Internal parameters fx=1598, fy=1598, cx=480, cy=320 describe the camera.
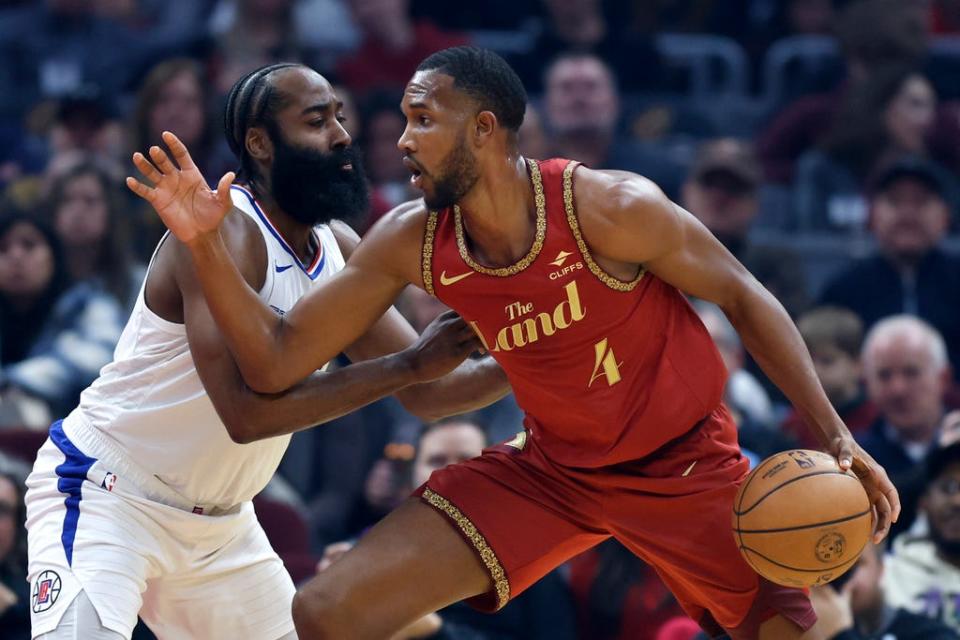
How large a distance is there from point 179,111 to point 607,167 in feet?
8.61

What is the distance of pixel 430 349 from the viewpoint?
4.97 m

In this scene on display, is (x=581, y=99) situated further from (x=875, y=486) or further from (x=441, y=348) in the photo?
(x=875, y=486)

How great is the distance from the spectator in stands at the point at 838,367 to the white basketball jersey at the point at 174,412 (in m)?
3.82

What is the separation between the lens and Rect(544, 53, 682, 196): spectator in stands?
32.3 feet

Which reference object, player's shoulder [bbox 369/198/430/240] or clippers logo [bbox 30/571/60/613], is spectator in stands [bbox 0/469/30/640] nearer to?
clippers logo [bbox 30/571/60/613]

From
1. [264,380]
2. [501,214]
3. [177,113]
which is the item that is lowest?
[177,113]

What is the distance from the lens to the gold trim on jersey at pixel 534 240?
4.63 metres

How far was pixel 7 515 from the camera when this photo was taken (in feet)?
21.1

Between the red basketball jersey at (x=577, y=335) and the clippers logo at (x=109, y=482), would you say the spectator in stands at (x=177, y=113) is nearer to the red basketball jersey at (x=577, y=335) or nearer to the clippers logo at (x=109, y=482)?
the clippers logo at (x=109, y=482)

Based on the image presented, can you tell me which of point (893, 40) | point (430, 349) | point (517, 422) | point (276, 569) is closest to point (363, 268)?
point (430, 349)

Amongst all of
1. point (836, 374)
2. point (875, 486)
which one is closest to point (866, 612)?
point (836, 374)

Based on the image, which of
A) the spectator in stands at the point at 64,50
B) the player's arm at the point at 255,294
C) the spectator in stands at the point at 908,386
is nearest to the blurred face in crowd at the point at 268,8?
the spectator in stands at the point at 64,50

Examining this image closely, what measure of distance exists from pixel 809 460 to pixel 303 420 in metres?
1.49

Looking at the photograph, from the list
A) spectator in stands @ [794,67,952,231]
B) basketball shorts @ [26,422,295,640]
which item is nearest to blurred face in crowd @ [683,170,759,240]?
spectator in stands @ [794,67,952,231]
